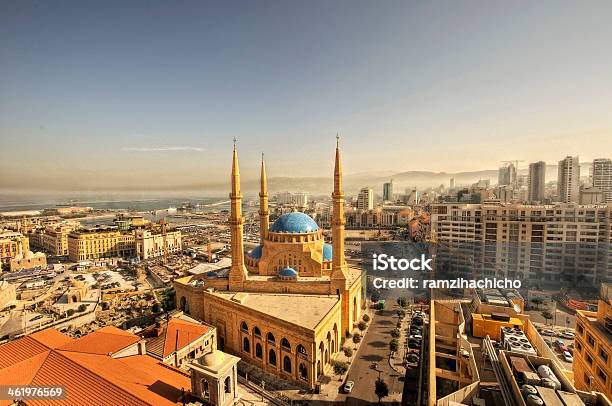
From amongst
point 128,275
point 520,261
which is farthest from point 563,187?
point 128,275

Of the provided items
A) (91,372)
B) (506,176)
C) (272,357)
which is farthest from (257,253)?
(506,176)

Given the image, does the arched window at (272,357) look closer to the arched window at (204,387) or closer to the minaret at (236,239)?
the minaret at (236,239)

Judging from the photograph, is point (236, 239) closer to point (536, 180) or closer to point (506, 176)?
point (536, 180)

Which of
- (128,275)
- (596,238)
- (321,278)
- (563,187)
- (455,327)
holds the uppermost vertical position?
(563,187)

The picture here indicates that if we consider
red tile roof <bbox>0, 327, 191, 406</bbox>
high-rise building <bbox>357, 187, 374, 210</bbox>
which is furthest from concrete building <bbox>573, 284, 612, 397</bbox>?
high-rise building <bbox>357, 187, 374, 210</bbox>

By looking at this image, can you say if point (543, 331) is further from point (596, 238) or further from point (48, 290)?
point (48, 290)

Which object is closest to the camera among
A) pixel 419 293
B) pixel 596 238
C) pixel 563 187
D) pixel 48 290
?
pixel 596 238

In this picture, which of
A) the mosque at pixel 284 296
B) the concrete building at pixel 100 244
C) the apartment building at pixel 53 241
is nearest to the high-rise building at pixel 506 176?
the mosque at pixel 284 296

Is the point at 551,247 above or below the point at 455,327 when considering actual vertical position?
above

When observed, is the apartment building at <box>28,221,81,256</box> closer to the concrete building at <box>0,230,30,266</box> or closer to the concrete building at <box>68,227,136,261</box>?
the concrete building at <box>68,227,136,261</box>
